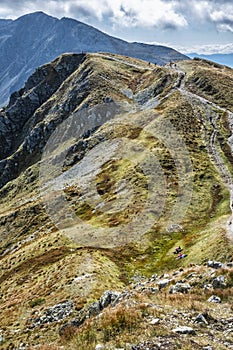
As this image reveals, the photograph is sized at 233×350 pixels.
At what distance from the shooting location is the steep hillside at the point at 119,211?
2834cm

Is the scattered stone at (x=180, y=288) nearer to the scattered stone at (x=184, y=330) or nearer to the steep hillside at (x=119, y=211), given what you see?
the steep hillside at (x=119, y=211)

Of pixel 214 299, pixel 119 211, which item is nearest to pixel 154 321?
pixel 214 299

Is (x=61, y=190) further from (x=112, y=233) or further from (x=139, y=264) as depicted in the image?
(x=139, y=264)

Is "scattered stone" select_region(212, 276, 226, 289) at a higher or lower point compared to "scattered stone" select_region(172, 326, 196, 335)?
lower

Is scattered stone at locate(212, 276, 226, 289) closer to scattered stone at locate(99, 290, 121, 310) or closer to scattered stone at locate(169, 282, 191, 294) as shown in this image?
scattered stone at locate(169, 282, 191, 294)

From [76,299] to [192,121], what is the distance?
96.8 meters

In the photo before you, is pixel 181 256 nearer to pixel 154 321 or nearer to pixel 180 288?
pixel 180 288

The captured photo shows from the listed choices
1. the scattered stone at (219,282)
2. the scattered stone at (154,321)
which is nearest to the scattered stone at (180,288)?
the scattered stone at (219,282)

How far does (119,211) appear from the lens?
78062mm

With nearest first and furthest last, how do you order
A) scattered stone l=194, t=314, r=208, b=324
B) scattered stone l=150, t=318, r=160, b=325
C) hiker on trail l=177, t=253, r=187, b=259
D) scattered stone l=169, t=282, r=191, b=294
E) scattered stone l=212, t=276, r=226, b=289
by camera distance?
scattered stone l=150, t=318, r=160, b=325 → scattered stone l=194, t=314, r=208, b=324 → scattered stone l=212, t=276, r=226, b=289 → scattered stone l=169, t=282, r=191, b=294 → hiker on trail l=177, t=253, r=187, b=259

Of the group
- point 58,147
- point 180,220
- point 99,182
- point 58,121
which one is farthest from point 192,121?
point 58,121

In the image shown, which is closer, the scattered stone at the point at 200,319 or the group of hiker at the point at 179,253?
the scattered stone at the point at 200,319

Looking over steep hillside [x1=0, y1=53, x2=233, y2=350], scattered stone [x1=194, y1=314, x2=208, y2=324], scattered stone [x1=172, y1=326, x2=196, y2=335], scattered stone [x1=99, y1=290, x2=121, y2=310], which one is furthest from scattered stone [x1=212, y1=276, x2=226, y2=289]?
scattered stone [x1=172, y1=326, x2=196, y2=335]

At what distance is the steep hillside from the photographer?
2834 centimetres
